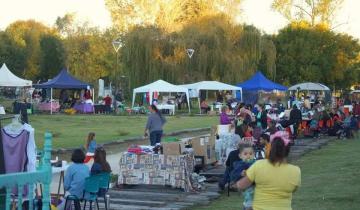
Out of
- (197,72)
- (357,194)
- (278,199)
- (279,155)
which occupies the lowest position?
(357,194)

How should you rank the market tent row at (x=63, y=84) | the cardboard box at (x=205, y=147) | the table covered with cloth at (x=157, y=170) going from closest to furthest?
the table covered with cloth at (x=157, y=170)
the cardboard box at (x=205, y=147)
the market tent row at (x=63, y=84)

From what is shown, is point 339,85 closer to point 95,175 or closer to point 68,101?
point 68,101

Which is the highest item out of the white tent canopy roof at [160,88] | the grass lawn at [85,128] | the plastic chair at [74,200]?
the white tent canopy roof at [160,88]

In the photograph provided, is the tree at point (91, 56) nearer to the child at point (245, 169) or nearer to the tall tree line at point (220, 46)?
the tall tree line at point (220, 46)

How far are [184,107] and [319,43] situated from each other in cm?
1735

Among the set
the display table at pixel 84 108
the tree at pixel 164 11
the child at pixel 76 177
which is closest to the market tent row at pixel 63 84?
the display table at pixel 84 108

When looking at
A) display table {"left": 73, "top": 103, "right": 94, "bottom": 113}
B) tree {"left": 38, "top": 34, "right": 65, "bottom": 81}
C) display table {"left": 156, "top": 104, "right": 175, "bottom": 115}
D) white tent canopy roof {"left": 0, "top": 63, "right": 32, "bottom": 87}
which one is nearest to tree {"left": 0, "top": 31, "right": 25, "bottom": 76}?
tree {"left": 38, "top": 34, "right": 65, "bottom": 81}

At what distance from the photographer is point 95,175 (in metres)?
9.77

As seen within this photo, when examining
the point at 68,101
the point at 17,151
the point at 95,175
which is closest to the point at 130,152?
the point at 95,175

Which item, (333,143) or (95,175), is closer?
(95,175)

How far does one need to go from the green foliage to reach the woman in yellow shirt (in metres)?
55.8

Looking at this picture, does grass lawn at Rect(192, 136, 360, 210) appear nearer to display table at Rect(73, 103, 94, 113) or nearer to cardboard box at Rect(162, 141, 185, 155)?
cardboard box at Rect(162, 141, 185, 155)

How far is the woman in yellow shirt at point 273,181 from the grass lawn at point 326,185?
518 cm

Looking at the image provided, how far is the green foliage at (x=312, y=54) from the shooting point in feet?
201
